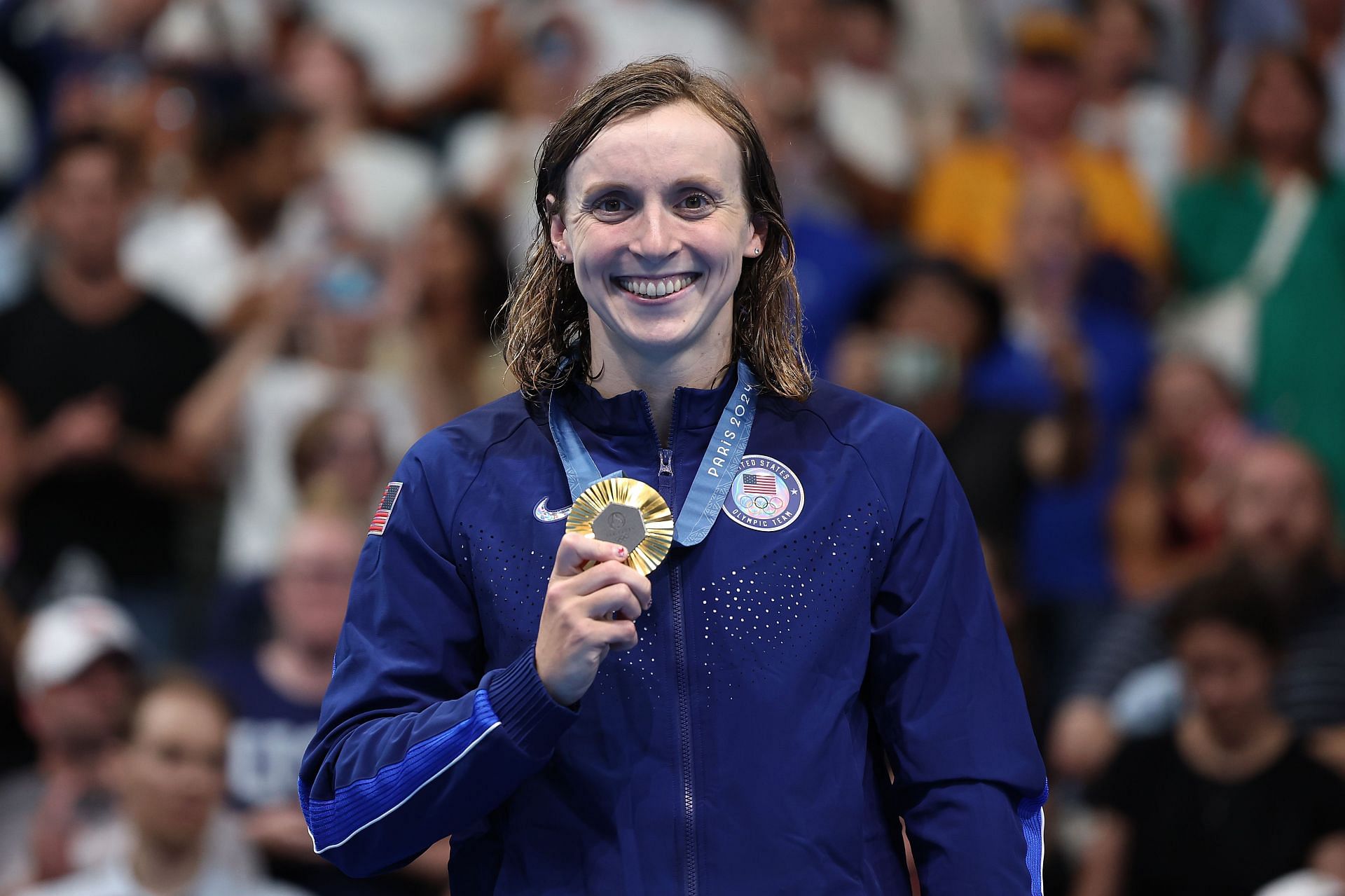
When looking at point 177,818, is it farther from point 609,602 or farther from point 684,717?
point 609,602

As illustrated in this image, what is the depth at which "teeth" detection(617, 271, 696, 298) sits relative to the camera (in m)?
2.62

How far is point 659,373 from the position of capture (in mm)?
2703

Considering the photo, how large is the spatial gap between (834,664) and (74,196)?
5.43m

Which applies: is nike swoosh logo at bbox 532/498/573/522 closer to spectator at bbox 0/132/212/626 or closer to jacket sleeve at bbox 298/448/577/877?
jacket sleeve at bbox 298/448/577/877

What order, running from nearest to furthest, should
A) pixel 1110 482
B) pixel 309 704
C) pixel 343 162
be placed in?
pixel 309 704
pixel 1110 482
pixel 343 162

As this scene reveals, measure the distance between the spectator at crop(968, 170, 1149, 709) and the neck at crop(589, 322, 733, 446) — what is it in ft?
13.5

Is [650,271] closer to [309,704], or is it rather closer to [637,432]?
[637,432]

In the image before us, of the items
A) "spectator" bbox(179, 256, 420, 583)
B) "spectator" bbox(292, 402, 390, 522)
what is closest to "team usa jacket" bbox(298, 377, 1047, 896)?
"spectator" bbox(292, 402, 390, 522)

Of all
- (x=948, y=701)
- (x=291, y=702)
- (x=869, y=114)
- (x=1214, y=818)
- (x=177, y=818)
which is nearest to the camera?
(x=948, y=701)

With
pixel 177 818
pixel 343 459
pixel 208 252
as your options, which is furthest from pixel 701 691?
pixel 208 252

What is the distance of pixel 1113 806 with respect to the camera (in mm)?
5879

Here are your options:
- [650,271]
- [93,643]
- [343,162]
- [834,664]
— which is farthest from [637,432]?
[343,162]

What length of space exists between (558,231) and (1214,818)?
147 inches

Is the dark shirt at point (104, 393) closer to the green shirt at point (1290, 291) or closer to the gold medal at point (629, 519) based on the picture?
the green shirt at point (1290, 291)
